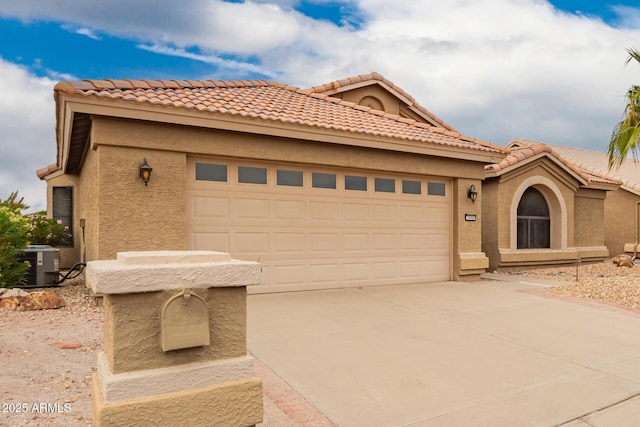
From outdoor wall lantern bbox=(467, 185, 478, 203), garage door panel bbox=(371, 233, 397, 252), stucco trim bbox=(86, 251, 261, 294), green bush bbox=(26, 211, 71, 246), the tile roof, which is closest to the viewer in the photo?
stucco trim bbox=(86, 251, 261, 294)

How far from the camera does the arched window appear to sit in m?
14.4

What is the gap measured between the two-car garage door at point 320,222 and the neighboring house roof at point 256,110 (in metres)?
0.83

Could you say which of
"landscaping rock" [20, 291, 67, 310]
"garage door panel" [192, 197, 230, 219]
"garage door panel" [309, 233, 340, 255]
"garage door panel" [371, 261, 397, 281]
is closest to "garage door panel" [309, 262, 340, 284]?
"garage door panel" [309, 233, 340, 255]

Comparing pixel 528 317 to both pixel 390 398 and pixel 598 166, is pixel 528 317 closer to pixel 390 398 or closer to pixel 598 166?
pixel 390 398

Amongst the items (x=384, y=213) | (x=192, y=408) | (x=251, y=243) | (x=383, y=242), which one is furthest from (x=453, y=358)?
(x=384, y=213)

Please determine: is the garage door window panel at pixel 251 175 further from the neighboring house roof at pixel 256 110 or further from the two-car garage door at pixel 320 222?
the neighboring house roof at pixel 256 110

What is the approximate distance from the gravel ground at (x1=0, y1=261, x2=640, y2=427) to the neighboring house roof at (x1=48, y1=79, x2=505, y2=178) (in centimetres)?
316

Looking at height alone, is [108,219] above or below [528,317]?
above

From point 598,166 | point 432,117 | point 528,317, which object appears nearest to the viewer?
point 528,317

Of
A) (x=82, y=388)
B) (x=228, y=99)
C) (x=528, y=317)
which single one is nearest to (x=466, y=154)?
(x=528, y=317)

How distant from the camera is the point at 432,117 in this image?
1617 centimetres

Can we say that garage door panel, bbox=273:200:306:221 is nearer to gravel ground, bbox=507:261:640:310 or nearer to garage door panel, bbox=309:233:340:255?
garage door panel, bbox=309:233:340:255

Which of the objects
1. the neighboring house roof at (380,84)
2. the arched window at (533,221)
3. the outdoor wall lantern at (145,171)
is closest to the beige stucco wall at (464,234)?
the arched window at (533,221)

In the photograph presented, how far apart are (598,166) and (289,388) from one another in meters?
24.1
